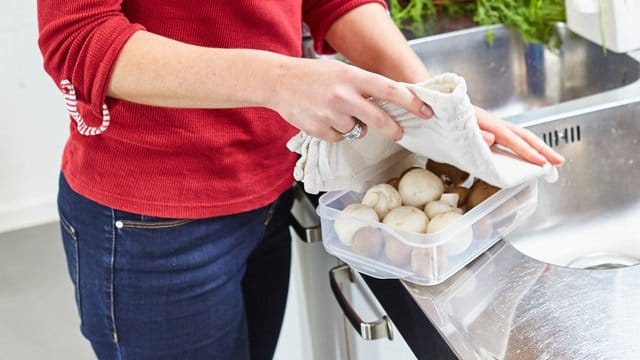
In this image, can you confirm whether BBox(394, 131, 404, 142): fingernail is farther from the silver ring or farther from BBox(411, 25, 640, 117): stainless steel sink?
BBox(411, 25, 640, 117): stainless steel sink

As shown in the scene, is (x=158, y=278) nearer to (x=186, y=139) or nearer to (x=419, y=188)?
(x=186, y=139)

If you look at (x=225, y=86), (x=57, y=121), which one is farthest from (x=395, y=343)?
(x=57, y=121)

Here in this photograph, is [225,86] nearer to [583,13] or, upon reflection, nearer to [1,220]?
[583,13]

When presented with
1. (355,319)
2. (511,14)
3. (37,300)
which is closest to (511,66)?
(511,14)

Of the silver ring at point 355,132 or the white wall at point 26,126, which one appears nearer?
the silver ring at point 355,132

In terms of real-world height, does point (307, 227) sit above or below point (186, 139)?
below

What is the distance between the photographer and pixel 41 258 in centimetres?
176

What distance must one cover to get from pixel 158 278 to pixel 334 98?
1.24ft

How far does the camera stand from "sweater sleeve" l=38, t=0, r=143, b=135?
0.90 meters

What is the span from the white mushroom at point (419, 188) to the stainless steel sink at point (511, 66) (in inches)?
22.9

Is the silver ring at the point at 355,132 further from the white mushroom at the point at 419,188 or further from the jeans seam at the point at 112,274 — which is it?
the jeans seam at the point at 112,274

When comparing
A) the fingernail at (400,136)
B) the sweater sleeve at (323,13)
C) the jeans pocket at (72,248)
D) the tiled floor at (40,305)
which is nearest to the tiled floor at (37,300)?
the tiled floor at (40,305)

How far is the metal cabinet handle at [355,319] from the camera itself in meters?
1.03

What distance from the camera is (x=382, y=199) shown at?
0.90 metres
